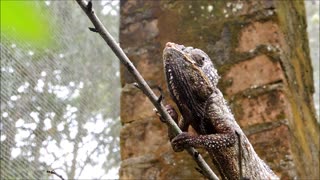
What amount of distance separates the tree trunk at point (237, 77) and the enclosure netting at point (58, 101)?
0.29m

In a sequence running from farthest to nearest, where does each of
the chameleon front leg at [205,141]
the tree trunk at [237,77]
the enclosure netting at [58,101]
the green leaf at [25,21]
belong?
the enclosure netting at [58,101] → the tree trunk at [237,77] → the chameleon front leg at [205,141] → the green leaf at [25,21]

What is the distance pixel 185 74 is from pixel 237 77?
883 millimetres

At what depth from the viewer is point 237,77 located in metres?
1.59

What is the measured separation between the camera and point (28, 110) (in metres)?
2.11

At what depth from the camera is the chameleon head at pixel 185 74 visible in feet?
2.38

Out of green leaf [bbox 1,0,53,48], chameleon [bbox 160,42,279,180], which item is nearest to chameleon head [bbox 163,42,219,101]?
chameleon [bbox 160,42,279,180]

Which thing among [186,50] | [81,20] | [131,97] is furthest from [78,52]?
[186,50]

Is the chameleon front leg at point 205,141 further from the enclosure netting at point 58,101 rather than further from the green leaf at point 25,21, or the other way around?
the enclosure netting at point 58,101

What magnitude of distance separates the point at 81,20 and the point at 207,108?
71.6 inches

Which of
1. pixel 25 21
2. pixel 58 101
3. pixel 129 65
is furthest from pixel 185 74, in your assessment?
pixel 58 101

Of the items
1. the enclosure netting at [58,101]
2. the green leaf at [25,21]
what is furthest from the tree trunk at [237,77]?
the green leaf at [25,21]

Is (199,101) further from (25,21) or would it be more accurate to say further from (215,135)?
(25,21)

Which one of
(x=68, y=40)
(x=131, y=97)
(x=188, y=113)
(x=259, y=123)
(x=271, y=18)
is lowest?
(x=188, y=113)

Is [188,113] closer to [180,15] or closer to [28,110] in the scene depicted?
[180,15]
